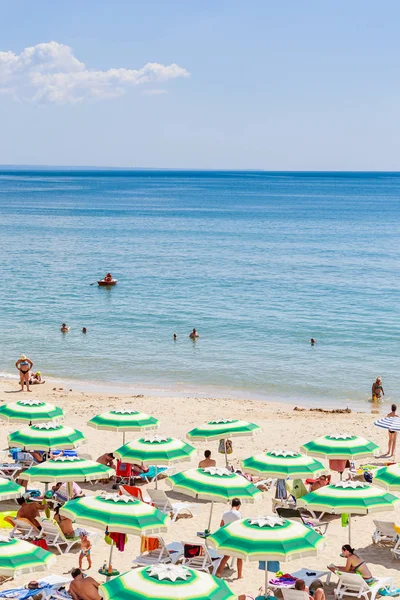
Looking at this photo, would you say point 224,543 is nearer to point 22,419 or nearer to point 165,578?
point 165,578

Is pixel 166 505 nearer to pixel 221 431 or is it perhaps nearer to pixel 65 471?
pixel 65 471

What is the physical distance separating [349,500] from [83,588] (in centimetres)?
433

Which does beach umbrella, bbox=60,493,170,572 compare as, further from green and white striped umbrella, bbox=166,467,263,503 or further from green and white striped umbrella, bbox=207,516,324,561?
green and white striped umbrella, bbox=166,467,263,503

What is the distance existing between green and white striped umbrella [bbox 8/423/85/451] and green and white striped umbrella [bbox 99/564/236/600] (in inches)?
273

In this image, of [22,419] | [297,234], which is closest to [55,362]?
[22,419]

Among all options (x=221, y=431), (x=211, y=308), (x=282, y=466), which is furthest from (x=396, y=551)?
(x=211, y=308)

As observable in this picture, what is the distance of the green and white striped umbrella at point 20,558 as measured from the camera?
32.9 feet

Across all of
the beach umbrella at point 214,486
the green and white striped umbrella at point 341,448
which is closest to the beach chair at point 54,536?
the beach umbrella at point 214,486

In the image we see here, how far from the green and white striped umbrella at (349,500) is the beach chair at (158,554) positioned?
7.30 feet

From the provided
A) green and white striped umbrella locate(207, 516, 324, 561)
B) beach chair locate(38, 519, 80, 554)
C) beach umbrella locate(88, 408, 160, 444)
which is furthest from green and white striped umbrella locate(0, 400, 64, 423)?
green and white striped umbrella locate(207, 516, 324, 561)

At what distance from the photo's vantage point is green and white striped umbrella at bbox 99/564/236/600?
868 cm

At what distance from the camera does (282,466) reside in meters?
14.6

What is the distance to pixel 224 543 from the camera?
420 inches

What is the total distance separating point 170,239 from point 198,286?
103 ft
